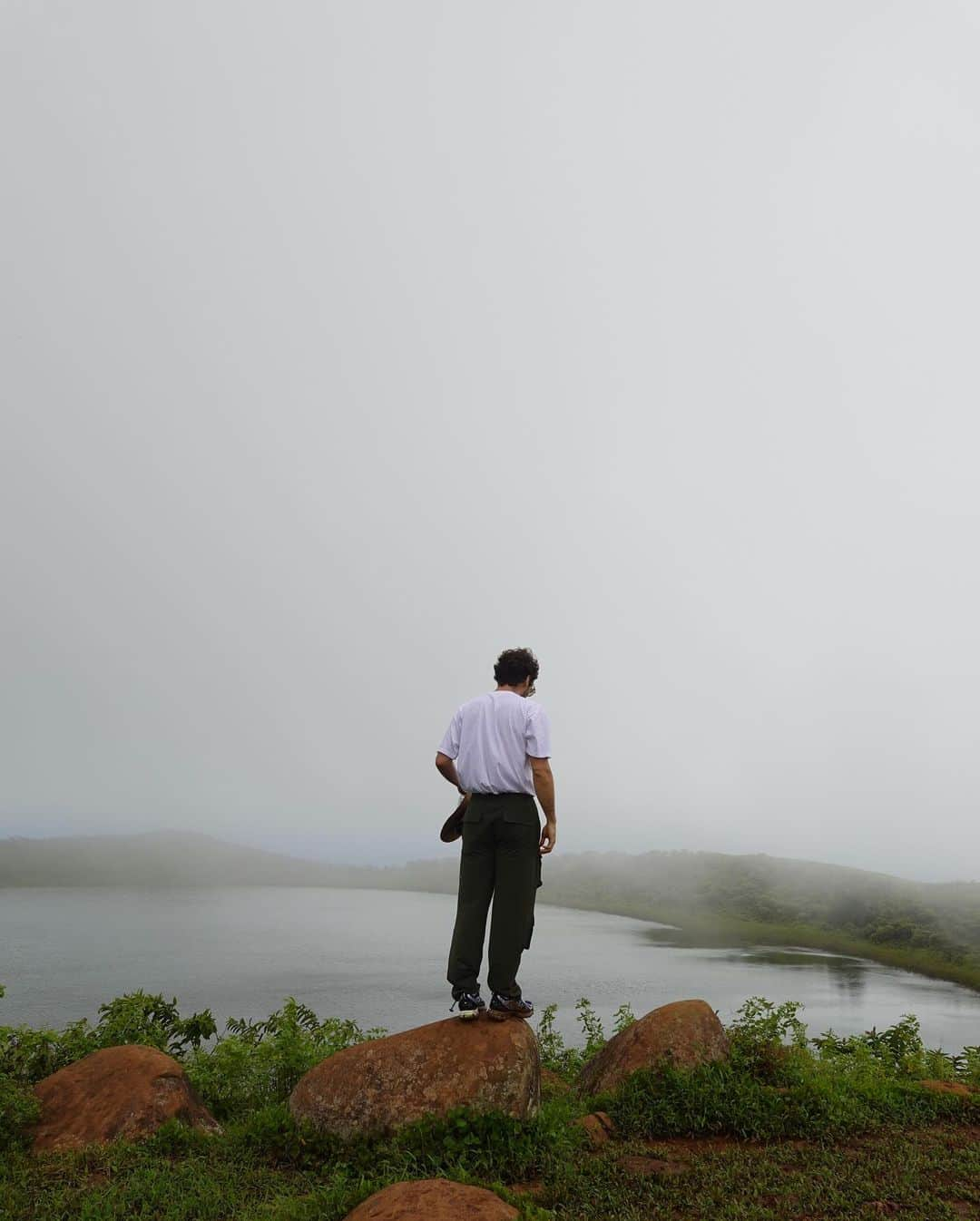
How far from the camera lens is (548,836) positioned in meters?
6.93

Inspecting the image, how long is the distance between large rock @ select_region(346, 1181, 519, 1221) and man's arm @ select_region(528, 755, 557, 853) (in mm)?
2718

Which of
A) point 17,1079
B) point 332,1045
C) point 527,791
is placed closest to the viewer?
point 527,791

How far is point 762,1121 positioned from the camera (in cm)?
700

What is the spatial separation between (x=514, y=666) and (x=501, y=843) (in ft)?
5.65

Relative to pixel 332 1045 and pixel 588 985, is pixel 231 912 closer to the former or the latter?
pixel 588 985

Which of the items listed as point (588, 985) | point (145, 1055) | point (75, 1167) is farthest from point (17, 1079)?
point (588, 985)

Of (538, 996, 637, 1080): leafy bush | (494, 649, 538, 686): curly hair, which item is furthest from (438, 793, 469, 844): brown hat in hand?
Answer: (538, 996, 637, 1080): leafy bush

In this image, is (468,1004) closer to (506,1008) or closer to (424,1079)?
(506,1008)

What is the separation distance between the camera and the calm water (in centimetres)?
2478

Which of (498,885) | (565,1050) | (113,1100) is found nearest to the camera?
(498,885)

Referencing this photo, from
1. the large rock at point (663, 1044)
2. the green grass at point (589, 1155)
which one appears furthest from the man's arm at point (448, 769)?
the large rock at point (663, 1044)

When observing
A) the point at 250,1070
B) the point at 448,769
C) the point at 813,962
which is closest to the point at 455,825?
the point at 448,769

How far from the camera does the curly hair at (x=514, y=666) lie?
7.46 meters

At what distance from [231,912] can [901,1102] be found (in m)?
69.3
